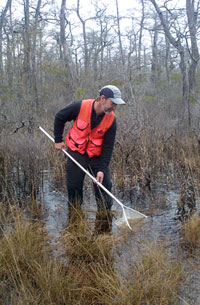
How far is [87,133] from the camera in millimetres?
3496

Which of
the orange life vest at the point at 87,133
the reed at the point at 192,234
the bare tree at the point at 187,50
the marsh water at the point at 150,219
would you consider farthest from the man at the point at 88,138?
the bare tree at the point at 187,50

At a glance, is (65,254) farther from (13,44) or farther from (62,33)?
(62,33)

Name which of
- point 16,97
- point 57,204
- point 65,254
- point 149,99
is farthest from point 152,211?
point 149,99

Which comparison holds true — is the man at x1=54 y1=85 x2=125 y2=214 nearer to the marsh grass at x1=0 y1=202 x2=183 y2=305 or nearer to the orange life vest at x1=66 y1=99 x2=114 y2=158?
the orange life vest at x1=66 y1=99 x2=114 y2=158

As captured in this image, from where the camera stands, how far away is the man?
3.44m

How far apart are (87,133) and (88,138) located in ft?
0.26

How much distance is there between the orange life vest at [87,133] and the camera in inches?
135

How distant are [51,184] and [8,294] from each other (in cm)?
345

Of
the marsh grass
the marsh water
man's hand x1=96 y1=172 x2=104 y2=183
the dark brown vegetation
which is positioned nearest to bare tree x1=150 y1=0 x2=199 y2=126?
the dark brown vegetation

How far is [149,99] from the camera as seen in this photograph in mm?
11539

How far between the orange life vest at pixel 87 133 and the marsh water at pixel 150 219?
979 millimetres

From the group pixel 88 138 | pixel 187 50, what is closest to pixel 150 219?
pixel 88 138

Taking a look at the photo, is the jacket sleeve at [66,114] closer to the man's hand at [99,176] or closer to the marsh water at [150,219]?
the man's hand at [99,176]

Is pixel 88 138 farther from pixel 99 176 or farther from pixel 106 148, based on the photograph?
pixel 99 176
